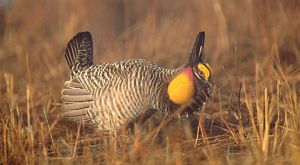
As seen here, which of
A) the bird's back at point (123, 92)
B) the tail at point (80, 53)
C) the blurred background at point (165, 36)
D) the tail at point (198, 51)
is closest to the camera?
the bird's back at point (123, 92)

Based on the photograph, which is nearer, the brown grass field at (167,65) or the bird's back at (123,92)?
the brown grass field at (167,65)

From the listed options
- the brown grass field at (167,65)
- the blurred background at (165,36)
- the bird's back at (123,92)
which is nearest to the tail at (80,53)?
the brown grass field at (167,65)

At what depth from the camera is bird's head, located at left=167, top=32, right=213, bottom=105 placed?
4785 mm

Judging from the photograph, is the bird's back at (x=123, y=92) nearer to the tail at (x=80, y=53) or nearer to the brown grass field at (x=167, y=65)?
the brown grass field at (x=167, y=65)

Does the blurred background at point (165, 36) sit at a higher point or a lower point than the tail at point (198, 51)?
higher

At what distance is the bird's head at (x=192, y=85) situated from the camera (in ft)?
15.7

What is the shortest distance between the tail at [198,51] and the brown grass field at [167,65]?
0.23m

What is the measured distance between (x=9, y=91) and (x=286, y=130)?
182 cm

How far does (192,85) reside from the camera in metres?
4.81

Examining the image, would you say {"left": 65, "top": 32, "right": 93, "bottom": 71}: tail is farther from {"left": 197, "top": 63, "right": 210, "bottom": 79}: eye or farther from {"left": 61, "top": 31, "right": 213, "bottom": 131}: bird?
{"left": 197, "top": 63, "right": 210, "bottom": 79}: eye

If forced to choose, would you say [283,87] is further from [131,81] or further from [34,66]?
[34,66]

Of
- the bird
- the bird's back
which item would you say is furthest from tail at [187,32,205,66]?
the bird's back

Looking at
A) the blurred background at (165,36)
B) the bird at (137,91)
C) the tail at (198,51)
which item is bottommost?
the bird at (137,91)

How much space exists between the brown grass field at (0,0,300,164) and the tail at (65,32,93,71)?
1.26ft
